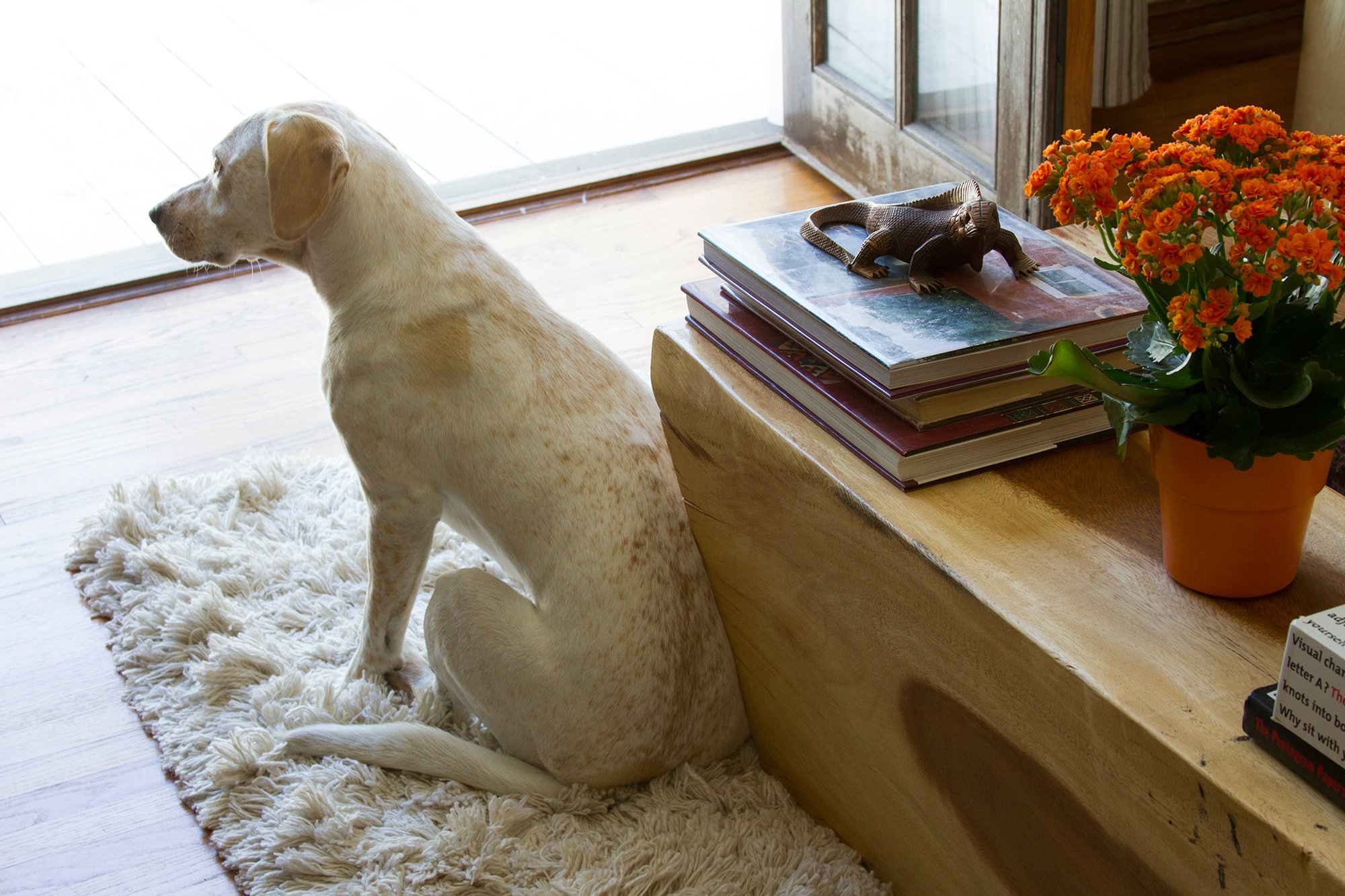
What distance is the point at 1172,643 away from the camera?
941 millimetres

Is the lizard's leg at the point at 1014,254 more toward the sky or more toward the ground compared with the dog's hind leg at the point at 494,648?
more toward the sky

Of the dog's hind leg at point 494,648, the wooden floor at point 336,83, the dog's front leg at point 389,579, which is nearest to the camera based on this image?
the dog's hind leg at point 494,648

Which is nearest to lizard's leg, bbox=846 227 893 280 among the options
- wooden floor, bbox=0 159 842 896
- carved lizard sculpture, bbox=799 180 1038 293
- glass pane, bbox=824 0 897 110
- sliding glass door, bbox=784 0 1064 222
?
carved lizard sculpture, bbox=799 180 1038 293

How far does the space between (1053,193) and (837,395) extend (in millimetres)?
334

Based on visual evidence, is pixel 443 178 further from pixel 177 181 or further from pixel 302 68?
pixel 302 68

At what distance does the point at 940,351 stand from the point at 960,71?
6.36 ft

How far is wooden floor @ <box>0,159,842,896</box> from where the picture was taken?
5.40 feet

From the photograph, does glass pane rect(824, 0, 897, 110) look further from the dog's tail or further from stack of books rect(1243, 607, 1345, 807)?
stack of books rect(1243, 607, 1345, 807)

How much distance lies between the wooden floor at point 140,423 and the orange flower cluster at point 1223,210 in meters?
1.27

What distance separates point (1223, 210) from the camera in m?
0.85

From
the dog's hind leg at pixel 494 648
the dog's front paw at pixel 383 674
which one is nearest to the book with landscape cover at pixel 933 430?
the dog's hind leg at pixel 494 648

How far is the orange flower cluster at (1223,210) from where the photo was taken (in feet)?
2.68

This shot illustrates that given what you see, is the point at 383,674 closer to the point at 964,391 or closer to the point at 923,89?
the point at 964,391

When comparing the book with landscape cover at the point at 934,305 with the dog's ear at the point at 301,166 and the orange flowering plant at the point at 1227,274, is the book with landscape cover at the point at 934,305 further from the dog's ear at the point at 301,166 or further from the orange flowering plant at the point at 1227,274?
the dog's ear at the point at 301,166
